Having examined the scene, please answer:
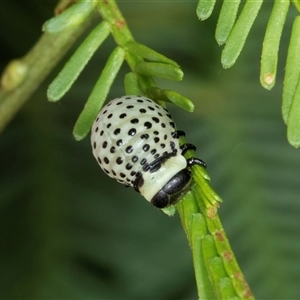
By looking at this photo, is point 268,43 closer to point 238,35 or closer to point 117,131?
point 238,35

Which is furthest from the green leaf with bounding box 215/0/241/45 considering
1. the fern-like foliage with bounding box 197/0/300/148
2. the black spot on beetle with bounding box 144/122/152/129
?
the black spot on beetle with bounding box 144/122/152/129

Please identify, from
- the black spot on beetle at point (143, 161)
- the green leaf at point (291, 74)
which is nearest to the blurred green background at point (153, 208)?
the black spot on beetle at point (143, 161)

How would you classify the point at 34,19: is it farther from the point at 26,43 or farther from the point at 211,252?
the point at 211,252

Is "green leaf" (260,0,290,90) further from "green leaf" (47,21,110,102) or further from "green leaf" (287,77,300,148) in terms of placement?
"green leaf" (47,21,110,102)

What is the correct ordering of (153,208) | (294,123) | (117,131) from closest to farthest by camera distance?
(294,123) → (117,131) → (153,208)

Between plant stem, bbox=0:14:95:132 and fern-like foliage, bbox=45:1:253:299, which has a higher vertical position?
plant stem, bbox=0:14:95:132

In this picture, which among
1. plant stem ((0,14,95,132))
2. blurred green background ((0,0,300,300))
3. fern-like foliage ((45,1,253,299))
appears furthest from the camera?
blurred green background ((0,0,300,300))

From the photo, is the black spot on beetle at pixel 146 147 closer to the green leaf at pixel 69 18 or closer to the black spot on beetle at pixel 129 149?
the black spot on beetle at pixel 129 149

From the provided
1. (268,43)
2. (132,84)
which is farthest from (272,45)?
(132,84)
